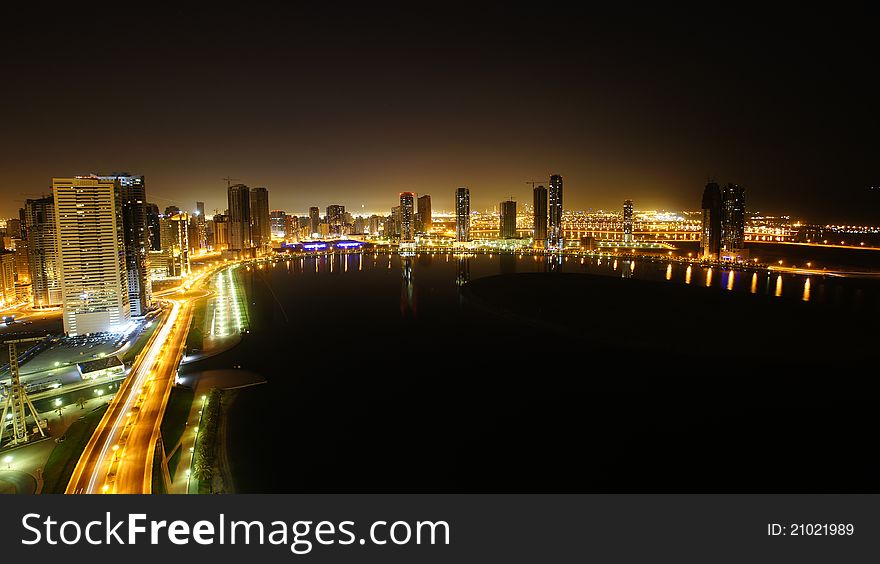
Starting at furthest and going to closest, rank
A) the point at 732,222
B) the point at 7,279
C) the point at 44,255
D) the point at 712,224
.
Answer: the point at 732,222 < the point at 712,224 < the point at 7,279 < the point at 44,255

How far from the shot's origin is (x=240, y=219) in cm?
4022

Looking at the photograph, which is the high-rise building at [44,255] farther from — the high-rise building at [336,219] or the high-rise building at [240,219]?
the high-rise building at [336,219]

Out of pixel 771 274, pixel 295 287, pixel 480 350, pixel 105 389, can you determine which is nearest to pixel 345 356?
pixel 480 350

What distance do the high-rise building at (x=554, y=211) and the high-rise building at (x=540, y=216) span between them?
1.19 feet

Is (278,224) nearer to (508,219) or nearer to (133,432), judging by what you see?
(508,219)

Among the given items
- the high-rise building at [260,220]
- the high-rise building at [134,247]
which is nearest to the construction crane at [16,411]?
the high-rise building at [134,247]

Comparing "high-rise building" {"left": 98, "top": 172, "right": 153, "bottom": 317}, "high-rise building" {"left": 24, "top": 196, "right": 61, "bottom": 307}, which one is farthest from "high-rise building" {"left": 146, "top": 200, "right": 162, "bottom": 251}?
"high-rise building" {"left": 98, "top": 172, "right": 153, "bottom": 317}

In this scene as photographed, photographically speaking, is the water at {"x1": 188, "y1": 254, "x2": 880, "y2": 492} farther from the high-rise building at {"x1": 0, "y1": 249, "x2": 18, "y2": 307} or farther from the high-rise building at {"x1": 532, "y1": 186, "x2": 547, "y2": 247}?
the high-rise building at {"x1": 532, "y1": 186, "x2": 547, "y2": 247}

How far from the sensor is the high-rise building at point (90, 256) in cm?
1394

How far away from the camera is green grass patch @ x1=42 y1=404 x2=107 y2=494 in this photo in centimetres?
600

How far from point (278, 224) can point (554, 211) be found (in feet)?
110

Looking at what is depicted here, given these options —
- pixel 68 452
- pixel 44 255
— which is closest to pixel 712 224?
pixel 68 452

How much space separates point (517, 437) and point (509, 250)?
111ft

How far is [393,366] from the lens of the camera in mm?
10492
